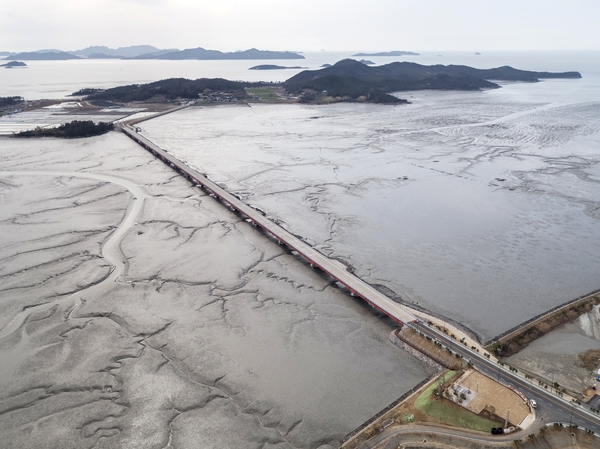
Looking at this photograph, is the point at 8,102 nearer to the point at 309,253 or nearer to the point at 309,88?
the point at 309,88

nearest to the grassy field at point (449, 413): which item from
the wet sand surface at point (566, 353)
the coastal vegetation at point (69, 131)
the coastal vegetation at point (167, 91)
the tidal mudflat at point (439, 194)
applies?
the wet sand surface at point (566, 353)

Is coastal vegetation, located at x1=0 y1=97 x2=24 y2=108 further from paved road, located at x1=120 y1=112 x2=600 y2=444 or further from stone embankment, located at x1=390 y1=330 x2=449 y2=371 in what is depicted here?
stone embankment, located at x1=390 y1=330 x2=449 y2=371

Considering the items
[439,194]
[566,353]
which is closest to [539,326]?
[566,353]

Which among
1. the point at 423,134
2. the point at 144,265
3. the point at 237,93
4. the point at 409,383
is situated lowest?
the point at 409,383

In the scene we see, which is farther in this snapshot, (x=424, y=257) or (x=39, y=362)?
(x=424, y=257)

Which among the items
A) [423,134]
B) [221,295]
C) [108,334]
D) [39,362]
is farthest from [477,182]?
[39,362]

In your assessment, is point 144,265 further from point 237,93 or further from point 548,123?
point 237,93

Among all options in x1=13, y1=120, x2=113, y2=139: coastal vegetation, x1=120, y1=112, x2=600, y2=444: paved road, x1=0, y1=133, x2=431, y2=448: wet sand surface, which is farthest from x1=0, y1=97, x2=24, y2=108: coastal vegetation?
x1=120, y1=112, x2=600, y2=444: paved road
